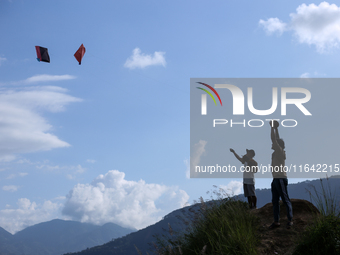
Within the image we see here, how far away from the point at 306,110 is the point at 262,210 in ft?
18.9

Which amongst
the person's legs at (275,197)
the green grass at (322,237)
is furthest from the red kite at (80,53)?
the green grass at (322,237)

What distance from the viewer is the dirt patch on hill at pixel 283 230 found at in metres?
5.89

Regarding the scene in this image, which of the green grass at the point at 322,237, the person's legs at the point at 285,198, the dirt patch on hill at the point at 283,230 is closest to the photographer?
the green grass at the point at 322,237

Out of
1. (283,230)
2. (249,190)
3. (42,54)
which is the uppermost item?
(42,54)

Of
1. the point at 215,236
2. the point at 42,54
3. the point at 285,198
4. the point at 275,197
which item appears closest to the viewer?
the point at 215,236

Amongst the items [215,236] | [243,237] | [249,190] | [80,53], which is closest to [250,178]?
[249,190]

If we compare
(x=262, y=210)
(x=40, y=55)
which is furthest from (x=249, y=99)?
(x=40, y=55)

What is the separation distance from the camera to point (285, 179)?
689 cm

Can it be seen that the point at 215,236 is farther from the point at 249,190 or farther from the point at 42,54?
the point at 42,54

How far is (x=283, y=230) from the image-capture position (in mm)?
6754

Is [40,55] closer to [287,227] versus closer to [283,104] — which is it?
[283,104]

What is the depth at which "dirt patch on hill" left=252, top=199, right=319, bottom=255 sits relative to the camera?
5.89 m

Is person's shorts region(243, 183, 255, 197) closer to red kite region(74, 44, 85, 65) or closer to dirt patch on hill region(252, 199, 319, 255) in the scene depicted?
dirt patch on hill region(252, 199, 319, 255)

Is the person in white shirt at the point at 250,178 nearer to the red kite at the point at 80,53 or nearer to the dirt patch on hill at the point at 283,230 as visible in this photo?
the dirt patch on hill at the point at 283,230
